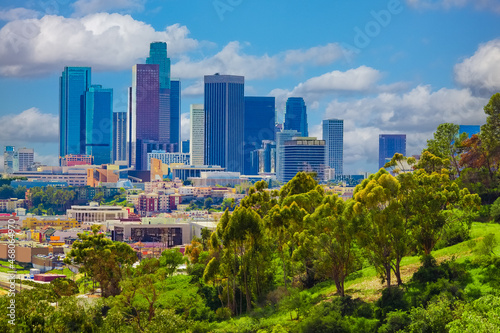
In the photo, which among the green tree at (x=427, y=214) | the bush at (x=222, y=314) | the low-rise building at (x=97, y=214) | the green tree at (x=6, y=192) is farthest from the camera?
the green tree at (x=6, y=192)

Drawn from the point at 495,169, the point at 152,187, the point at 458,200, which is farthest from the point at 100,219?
the point at 458,200

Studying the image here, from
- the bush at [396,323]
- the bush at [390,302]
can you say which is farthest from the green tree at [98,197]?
the bush at [396,323]

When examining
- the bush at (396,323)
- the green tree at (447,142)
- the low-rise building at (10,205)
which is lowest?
the low-rise building at (10,205)

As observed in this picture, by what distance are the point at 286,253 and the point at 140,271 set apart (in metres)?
7.02

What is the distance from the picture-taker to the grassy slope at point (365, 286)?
25609 mm

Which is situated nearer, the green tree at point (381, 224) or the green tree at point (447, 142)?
the green tree at point (381, 224)

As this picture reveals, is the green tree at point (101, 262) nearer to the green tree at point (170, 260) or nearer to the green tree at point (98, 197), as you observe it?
the green tree at point (170, 260)

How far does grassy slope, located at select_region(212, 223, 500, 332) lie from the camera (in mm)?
25609

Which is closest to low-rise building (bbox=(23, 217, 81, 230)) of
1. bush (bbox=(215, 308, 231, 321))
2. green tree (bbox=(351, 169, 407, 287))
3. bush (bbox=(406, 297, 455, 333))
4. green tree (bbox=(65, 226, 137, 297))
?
green tree (bbox=(65, 226, 137, 297))

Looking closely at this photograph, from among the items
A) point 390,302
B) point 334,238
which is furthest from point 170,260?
point 390,302

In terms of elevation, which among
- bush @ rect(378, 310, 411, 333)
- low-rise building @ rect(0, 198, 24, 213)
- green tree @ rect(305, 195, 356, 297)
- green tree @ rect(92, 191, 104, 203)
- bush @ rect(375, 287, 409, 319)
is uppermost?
green tree @ rect(305, 195, 356, 297)

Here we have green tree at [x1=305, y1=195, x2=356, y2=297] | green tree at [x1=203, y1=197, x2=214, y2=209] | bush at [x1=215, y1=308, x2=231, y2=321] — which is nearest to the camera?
green tree at [x1=305, y1=195, x2=356, y2=297]

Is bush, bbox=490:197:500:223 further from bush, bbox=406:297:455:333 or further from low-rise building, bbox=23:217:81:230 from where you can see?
low-rise building, bbox=23:217:81:230

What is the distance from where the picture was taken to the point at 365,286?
90.1ft
